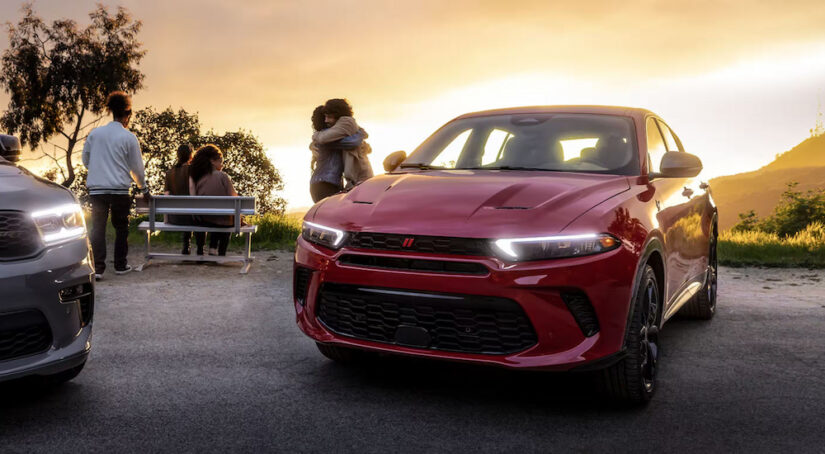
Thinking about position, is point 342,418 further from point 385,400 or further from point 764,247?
point 764,247

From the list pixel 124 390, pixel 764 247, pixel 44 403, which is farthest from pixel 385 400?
pixel 764 247

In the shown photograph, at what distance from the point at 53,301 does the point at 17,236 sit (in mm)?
350

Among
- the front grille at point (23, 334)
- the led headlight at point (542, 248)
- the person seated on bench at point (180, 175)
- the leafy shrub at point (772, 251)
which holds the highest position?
the person seated on bench at point (180, 175)

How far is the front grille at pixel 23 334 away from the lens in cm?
377

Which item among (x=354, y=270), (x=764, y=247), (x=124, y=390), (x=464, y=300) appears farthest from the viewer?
(x=764, y=247)

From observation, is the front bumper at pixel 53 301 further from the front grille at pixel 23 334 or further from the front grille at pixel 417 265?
the front grille at pixel 417 265

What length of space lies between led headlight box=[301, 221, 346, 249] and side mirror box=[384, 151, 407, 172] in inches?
44.4

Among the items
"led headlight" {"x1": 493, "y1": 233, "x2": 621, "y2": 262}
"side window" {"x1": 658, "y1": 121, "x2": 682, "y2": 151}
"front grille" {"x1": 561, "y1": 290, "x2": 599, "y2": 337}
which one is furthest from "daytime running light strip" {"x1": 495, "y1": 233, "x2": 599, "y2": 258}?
"side window" {"x1": 658, "y1": 121, "x2": 682, "y2": 151}

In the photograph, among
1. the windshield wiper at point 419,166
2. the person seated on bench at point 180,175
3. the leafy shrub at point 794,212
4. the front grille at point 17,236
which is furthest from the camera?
the leafy shrub at point 794,212

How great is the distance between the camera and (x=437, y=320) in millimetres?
4004

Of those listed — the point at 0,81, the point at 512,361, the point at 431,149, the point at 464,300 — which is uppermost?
the point at 0,81

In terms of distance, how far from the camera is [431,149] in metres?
5.70

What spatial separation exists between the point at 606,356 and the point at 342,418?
1.32 metres

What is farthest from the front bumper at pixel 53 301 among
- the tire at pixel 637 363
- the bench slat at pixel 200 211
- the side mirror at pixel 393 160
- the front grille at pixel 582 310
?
the bench slat at pixel 200 211
